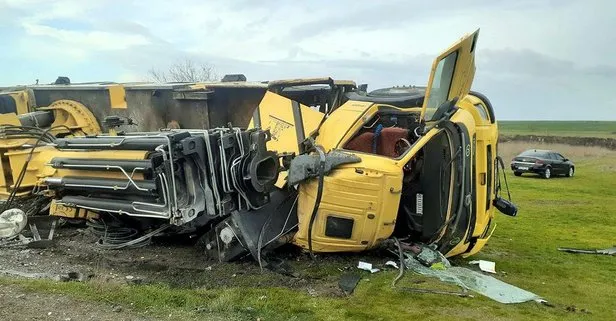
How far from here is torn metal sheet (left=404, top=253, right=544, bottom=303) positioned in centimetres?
564

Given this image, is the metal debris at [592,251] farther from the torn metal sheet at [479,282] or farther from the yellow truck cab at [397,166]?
the torn metal sheet at [479,282]

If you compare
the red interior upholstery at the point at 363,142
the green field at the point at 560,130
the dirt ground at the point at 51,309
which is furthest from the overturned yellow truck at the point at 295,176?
the green field at the point at 560,130

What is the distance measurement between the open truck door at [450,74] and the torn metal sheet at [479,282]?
1.63m

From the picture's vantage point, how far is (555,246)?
9.59 metres

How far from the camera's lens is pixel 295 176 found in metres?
6.02

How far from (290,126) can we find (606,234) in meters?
7.93

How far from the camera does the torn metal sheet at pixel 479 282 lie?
222 inches

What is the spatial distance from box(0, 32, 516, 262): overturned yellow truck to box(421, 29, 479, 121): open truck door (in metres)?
0.02

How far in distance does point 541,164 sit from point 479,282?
24203 millimetres

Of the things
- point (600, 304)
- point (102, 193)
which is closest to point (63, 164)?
point (102, 193)

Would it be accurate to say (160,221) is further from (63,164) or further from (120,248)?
(63,164)

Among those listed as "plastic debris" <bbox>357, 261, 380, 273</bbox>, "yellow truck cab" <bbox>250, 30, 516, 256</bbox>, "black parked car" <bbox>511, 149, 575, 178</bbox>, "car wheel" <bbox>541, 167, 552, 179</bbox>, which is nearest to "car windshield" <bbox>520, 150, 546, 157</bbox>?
"black parked car" <bbox>511, 149, 575, 178</bbox>

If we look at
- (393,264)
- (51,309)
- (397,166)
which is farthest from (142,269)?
(397,166)

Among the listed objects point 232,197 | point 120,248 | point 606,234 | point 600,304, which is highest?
point 232,197
